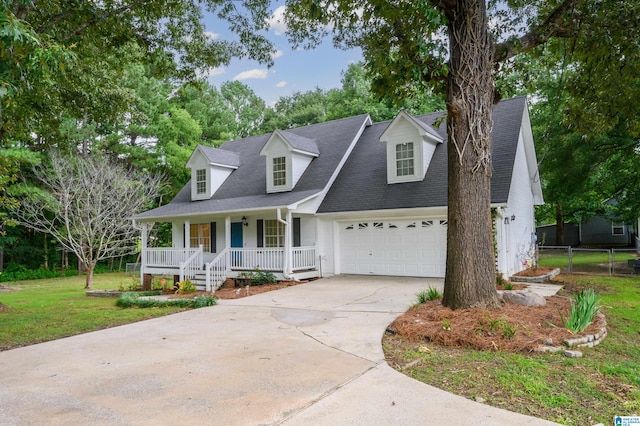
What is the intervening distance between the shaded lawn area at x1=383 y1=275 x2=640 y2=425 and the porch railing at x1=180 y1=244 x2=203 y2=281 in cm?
1023

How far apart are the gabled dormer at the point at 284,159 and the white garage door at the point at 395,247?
2918 millimetres

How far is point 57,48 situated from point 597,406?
693 centimetres

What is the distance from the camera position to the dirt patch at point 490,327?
223 inches

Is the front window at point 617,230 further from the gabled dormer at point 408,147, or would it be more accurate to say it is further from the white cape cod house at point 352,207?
the gabled dormer at point 408,147

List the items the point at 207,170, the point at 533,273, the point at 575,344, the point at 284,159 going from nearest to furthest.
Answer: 1. the point at 575,344
2. the point at 533,273
3. the point at 284,159
4. the point at 207,170

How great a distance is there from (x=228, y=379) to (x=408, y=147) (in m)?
11.5

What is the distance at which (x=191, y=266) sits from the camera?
15.4 meters

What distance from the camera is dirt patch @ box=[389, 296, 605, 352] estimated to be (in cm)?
567

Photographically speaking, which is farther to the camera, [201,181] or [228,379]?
[201,181]

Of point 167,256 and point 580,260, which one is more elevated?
point 167,256

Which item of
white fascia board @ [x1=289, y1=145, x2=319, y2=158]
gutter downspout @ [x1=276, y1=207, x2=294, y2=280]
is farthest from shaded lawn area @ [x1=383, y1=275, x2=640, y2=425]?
white fascia board @ [x1=289, y1=145, x2=319, y2=158]

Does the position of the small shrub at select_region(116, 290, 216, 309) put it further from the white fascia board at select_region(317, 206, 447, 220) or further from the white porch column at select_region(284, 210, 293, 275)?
the white fascia board at select_region(317, 206, 447, 220)

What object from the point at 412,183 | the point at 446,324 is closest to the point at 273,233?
the point at 412,183

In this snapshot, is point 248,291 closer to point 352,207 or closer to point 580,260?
point 352,207
